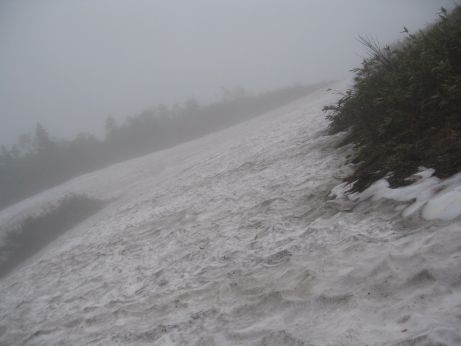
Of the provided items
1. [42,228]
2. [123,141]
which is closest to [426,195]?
[42,228]

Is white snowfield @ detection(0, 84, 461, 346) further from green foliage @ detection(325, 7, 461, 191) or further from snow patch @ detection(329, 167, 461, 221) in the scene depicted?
green foliage @ detection(325, 7, 461, 191)

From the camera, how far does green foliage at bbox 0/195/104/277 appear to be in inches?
628

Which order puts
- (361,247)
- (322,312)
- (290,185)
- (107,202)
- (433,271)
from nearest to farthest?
1. (433,271)
2. (322,312)
3. (361,247)
4. (290,185)
5. (107,202)

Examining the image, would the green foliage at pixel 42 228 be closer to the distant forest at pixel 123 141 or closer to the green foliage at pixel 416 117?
the green foliage at pixel 416 117

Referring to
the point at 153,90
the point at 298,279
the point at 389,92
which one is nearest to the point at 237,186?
the point at 389,92

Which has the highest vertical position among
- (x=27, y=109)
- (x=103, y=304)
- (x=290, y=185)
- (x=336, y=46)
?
(x=27, y=109)

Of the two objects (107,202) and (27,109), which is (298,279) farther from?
(27,109)

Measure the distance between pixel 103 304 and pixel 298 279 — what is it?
12.2ft

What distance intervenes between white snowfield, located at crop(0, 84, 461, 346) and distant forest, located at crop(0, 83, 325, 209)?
88.5ft

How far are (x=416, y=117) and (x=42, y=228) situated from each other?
57.1 feet

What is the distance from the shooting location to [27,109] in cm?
14388

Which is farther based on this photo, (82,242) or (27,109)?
(27,109)

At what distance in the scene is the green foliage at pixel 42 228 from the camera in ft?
52.4

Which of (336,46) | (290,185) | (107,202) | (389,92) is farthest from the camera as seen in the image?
(336,46)
